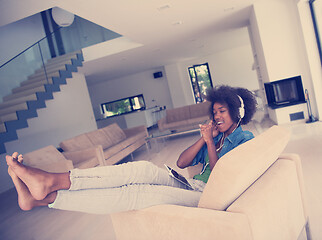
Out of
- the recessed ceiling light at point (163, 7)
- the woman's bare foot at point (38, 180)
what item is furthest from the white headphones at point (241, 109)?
the recessed ceiling light at point (163, 7)

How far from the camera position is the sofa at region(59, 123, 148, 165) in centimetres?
464

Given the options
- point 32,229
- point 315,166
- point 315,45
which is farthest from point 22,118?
point 315,45

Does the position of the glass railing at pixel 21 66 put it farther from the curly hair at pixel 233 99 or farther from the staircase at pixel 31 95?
the curly hair at pixel 233 99

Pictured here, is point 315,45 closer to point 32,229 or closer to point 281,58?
point 281,58

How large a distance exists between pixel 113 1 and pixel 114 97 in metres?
9.12

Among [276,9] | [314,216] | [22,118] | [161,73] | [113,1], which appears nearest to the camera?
[314,216]

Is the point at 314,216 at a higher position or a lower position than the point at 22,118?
lower

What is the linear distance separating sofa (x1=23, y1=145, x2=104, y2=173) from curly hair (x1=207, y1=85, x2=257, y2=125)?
252 centimetres

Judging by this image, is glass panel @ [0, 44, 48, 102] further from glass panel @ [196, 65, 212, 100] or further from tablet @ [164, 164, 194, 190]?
glass panel @ [196, 65, 212, 100]

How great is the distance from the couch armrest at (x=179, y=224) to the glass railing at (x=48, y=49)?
5112 mm

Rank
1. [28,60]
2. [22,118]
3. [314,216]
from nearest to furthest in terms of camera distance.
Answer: [314,216] < [22,118] < [28,60]

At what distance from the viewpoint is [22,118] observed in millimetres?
5133

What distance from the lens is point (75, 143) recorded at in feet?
15.5

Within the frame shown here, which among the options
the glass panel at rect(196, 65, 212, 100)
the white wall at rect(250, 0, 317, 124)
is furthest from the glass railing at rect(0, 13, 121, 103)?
the glass panel at rect(196, 65, 212, 100)
